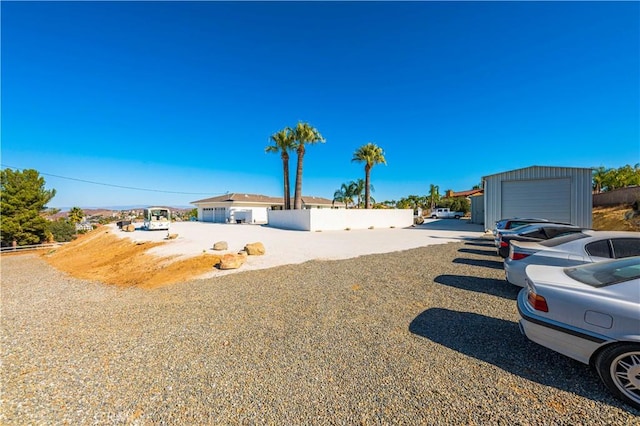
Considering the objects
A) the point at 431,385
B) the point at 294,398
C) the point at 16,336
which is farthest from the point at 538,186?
the point at 16,336

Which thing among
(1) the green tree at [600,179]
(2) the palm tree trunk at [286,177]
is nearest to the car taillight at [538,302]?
(2) the palm tree trunk at [286,177]

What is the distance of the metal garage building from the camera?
1441 centimetres

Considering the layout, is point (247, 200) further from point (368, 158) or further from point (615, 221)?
point (615, 221)

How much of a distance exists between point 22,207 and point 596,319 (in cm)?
3614

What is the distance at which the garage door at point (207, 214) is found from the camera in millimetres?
37781

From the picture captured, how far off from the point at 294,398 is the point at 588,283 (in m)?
3.31

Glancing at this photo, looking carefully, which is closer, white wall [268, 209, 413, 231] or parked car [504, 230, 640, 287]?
parked car [504, 230, 640, 287]

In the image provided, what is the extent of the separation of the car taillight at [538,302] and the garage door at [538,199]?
17177 mm

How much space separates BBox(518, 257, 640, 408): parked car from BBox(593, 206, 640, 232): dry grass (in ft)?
63.6

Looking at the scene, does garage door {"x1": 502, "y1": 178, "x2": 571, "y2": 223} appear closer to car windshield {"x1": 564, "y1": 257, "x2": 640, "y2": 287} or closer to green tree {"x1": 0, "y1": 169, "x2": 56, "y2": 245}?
car windshield {"x1": 564, "y1": 257, "x2": 640, "y2": 287}

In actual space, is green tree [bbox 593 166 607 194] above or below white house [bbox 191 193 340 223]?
above

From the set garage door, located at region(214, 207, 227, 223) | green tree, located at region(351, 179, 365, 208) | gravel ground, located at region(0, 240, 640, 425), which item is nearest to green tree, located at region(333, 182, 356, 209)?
green tree, located at region(351, 179, 365, 208)

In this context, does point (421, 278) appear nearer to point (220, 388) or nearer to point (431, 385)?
point (431, 385)

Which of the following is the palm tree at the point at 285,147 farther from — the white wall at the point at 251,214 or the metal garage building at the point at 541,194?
the metal garage building at the point at 541,194
